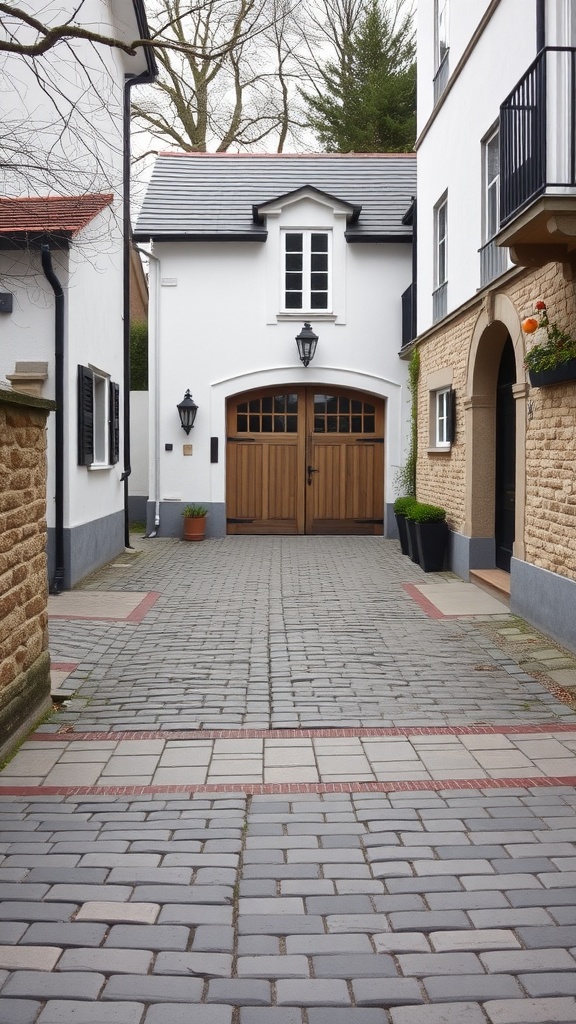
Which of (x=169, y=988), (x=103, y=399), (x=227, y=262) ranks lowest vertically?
(x=169, y=988)

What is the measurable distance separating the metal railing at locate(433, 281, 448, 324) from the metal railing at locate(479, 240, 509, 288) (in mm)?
2160

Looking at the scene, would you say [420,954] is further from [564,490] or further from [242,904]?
[564,490]

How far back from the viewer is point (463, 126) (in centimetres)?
1194

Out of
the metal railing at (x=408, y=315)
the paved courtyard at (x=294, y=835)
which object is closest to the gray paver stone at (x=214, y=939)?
the paved courtyard at (x=294, y=835)

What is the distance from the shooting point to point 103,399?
13508 mm

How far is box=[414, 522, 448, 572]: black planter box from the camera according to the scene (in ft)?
41.7

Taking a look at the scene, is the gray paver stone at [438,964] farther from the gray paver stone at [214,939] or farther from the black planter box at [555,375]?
the black planter box at [555,375]

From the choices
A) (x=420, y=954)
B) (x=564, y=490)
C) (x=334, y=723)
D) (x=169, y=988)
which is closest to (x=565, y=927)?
(x=420, y=954)

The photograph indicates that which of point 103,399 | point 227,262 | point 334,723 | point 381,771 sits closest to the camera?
point 381,771

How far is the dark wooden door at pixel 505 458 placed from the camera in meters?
11.3

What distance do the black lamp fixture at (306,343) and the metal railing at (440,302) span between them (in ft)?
10.9

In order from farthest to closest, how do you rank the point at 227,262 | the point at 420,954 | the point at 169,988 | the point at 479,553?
1. the point at 227,262
2. the point at 479,553
3. the point at 420,954
4. the point at 169,988

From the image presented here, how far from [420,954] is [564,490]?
561cm

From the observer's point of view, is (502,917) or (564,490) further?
(564,490)
